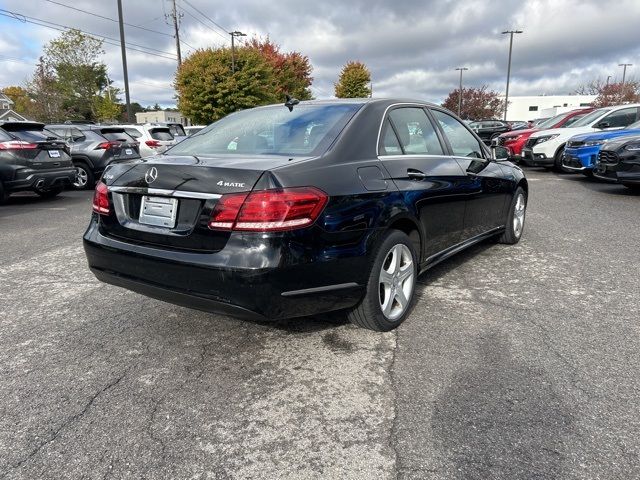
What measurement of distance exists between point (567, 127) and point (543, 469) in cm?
1348

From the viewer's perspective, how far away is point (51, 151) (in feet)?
30.3

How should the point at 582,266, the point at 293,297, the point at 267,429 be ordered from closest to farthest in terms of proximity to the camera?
the point at 267,429 → the point at 293,297 → the point at 582,266

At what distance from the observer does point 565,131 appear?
13.1 meters

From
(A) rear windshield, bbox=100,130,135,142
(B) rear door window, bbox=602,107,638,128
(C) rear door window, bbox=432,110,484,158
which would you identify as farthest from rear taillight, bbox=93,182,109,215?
(B) rear door window, bbox=602,107,638,128

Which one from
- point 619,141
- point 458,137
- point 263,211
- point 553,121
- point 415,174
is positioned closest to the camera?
point 263,211

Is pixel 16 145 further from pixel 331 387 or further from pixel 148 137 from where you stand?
pixel 331 387

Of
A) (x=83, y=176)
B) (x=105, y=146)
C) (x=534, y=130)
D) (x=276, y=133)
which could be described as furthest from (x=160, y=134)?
(x=534, y=130)

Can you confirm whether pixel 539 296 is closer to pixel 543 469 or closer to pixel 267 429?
pixel 543 469

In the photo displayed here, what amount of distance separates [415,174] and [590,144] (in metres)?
9.53

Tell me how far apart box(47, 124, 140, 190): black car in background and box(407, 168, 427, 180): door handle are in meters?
9.29

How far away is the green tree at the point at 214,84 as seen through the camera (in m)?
30.2

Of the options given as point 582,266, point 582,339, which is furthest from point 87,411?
point 582,266

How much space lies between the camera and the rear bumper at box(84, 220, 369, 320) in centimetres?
249

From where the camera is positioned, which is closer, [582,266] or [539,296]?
[539,296]
